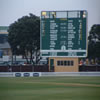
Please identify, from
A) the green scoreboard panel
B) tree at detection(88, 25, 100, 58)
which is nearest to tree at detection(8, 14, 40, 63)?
tree at detection(88, 25, 100, 58)

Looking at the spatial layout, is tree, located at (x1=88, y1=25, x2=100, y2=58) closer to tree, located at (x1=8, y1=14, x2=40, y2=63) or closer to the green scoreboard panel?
the green scoreboard panel

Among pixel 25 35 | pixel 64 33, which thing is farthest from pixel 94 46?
pixel 25 35

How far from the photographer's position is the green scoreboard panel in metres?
19.8

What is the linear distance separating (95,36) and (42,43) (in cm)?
544

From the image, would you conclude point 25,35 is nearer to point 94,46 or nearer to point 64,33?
point 94,46

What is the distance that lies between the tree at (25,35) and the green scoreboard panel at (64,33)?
5.50m

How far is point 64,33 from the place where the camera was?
19766 mm

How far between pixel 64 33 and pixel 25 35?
22.8 feet

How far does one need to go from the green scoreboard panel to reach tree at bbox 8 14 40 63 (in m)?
5.50

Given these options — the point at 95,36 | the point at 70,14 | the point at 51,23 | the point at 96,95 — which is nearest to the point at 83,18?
the point at 70,14

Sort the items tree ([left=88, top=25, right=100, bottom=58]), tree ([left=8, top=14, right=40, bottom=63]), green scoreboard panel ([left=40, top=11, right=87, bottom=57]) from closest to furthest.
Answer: green scoreboard panel ([left=40, top=11, right=87, bottom=57])
tree ([left=88, top=25, right=100, bottom=58])
tree ([left=8, top=14, right=40, bottom=63])

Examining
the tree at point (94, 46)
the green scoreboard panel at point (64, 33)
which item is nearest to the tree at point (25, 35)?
the tree at point (94, 46)

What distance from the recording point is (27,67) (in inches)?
859

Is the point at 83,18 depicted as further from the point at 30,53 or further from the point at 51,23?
the point at 30,53
